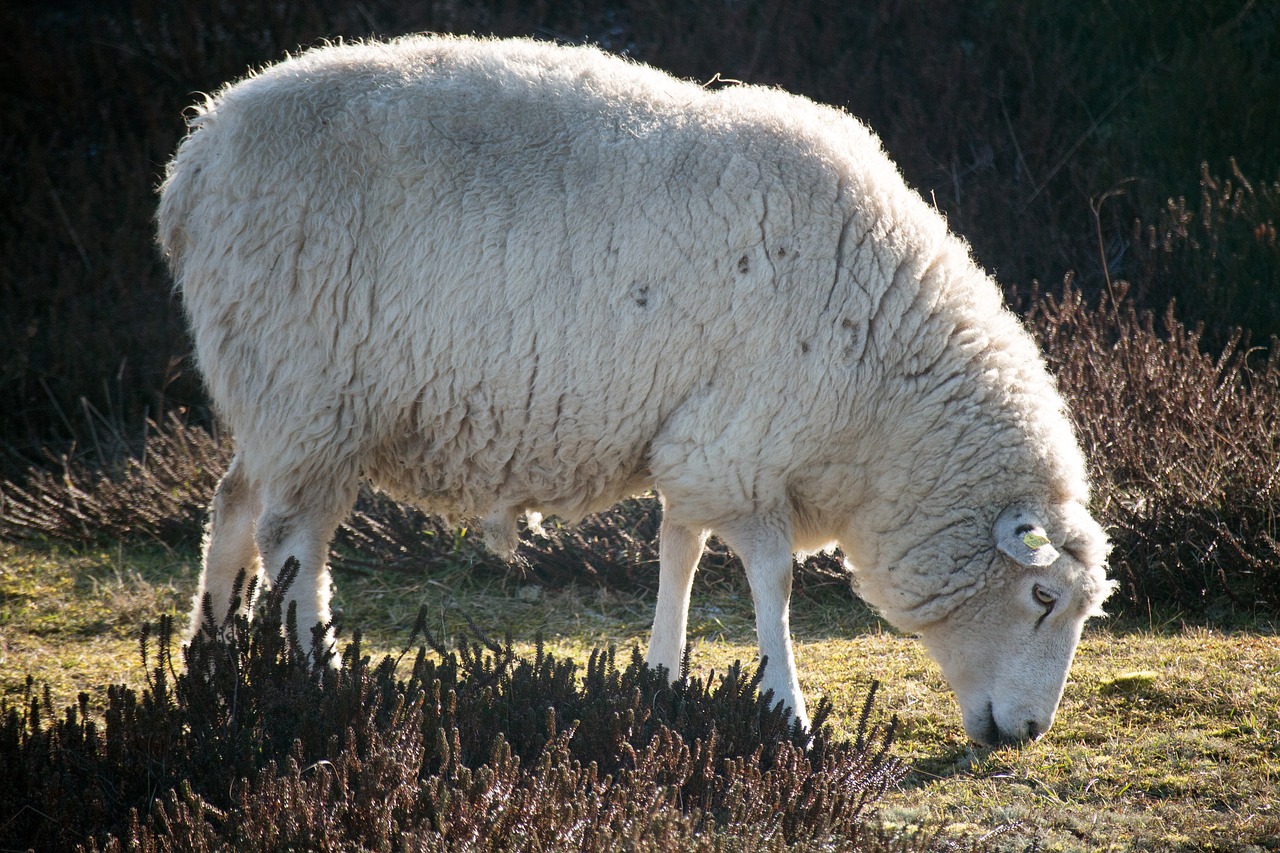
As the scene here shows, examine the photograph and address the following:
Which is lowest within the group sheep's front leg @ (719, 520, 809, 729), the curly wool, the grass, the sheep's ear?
the grass

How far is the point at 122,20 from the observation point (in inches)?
341

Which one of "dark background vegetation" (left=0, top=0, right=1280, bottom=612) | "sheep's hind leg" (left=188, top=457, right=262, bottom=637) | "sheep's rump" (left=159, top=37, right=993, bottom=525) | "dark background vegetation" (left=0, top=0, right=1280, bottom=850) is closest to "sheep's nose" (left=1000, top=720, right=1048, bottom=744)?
"dark background vegetation" (left=0, top=0, right=1280, bottom=850)

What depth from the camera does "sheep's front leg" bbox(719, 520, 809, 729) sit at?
359 cm

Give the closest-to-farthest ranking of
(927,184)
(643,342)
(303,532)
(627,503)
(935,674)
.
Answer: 1. (643,342)
2. (303,532)
3. (935,674)
4. (627,503)
5. (927,184)

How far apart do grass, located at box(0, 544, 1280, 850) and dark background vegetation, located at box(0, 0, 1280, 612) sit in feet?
1.20

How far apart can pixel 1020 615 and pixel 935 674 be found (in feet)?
2.87

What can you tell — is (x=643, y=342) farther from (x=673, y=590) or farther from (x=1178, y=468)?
(x=1178, y=468)

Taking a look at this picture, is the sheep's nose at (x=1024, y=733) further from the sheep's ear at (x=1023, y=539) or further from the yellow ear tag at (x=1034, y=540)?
the yellow ear tag at (x=1034, y=540)

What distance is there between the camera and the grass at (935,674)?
3.30 metres

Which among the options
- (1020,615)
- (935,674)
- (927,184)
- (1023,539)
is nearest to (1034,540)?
(1023,539)

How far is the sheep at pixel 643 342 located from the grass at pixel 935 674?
303mm

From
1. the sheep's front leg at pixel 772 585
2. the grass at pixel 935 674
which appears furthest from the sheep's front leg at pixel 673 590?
the grass at pixel 935 674

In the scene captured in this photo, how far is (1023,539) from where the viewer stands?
11.2 ft

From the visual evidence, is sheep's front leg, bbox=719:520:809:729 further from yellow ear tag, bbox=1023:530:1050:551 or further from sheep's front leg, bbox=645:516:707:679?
yellow ear tag, bbox=1023:530:1050:551
